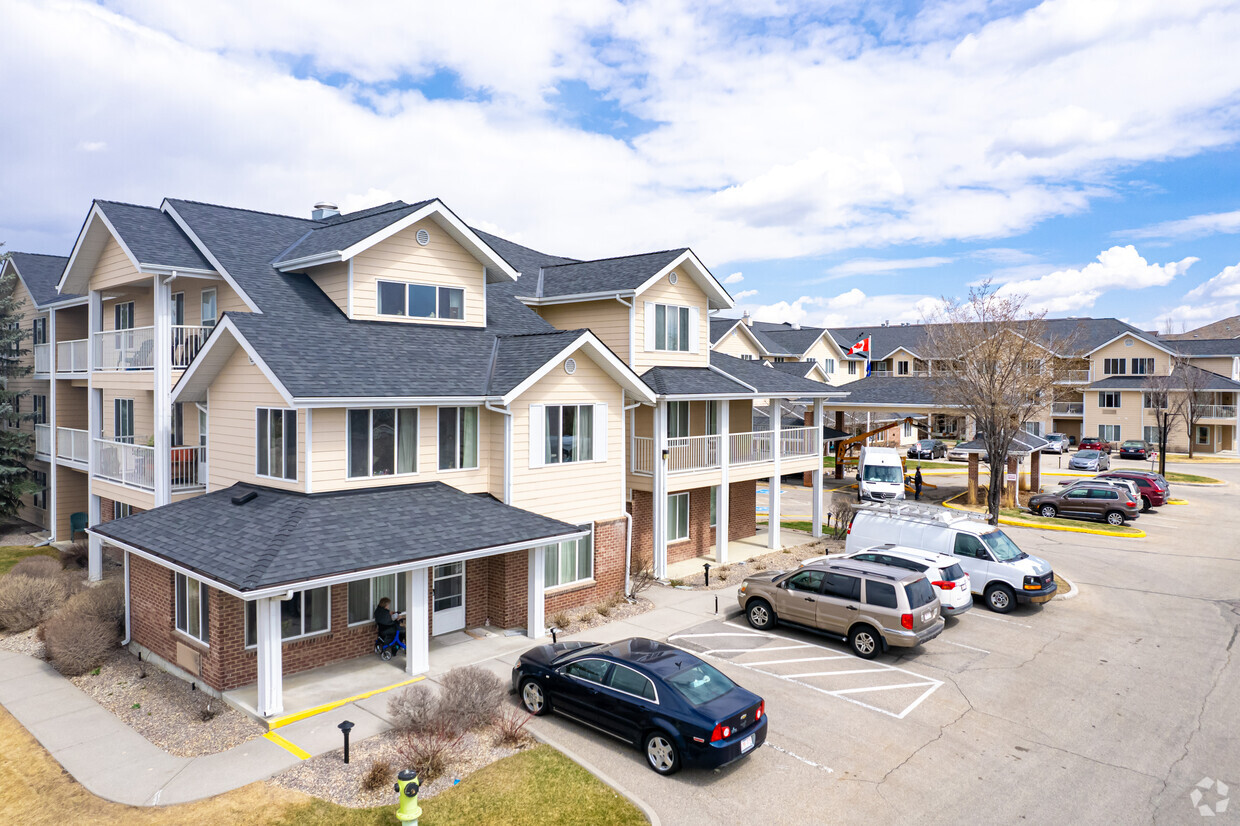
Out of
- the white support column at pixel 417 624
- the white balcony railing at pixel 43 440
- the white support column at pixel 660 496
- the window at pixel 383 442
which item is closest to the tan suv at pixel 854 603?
the white support column at pixel 660 496

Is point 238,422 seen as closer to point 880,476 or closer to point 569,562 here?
point 569,562

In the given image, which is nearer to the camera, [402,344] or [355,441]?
[355,441]

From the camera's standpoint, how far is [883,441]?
6297cm

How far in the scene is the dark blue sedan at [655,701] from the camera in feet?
35.6

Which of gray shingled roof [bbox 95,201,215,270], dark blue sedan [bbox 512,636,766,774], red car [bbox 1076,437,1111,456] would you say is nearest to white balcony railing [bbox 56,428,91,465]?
gray shingled roof [bbox 95,201,215,270]

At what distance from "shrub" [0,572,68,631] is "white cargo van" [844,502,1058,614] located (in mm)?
21130

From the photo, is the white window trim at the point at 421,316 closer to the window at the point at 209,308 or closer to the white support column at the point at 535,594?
the window at the point at 209,308

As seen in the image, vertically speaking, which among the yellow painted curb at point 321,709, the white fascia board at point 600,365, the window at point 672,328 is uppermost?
the window at point 672,328

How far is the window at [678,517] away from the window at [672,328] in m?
4.93

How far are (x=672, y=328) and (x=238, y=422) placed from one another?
1322 centimetres

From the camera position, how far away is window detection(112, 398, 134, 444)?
22.6 m

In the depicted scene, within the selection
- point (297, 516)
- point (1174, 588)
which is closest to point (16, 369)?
point (297, 516)

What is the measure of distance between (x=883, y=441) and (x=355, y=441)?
54261 millimetres

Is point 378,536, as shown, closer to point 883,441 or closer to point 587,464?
point 587,464
